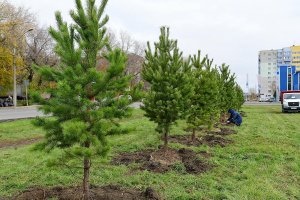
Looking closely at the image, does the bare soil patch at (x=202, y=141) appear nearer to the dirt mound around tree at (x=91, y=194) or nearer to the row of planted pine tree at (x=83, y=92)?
the dirt mound around tree at (x=91, y=194)

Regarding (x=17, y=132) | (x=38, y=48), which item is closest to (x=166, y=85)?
(x=17, y=132)

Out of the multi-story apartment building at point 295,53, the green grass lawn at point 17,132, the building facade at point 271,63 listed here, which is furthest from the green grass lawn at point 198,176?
the multi-story apartment building at point 295,53

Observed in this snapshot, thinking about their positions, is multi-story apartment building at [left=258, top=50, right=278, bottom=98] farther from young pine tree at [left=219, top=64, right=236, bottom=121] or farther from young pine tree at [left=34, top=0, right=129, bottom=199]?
young pine tree at [left=34, top=0, right=129, bottom=199]

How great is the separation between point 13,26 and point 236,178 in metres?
29.0

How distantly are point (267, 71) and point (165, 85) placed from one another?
11321 cm

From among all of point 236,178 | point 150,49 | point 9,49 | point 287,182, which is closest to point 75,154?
point 236,178

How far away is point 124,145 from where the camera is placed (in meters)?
10.8

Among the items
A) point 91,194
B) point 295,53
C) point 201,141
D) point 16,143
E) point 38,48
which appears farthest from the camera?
point 295,53

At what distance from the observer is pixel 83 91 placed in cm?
472

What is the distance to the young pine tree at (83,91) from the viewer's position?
183 inches

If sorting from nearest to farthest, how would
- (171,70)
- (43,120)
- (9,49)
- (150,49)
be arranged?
(43,120) → (171,70) → (150,49) → (9,49)

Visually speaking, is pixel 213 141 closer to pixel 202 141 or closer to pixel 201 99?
pixel 202 141

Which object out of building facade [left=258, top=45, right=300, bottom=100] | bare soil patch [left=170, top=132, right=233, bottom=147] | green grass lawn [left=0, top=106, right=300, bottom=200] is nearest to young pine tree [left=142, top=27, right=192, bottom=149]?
green grass lawn [left=0, top=106, right=300, bottom=200]

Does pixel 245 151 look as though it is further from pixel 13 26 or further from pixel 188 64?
pixel 13 26
